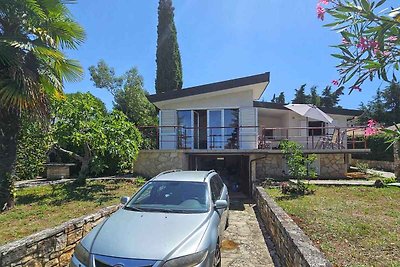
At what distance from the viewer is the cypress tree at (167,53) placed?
26.8 metres

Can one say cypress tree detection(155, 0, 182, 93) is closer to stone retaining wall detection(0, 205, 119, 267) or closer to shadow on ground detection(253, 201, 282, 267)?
shadow on ground detection(253, 201, 282, 267)

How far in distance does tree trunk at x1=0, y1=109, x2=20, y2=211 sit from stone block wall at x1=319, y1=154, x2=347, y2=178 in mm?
14311

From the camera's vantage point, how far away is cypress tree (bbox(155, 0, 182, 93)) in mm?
26812

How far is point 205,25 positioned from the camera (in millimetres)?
12609

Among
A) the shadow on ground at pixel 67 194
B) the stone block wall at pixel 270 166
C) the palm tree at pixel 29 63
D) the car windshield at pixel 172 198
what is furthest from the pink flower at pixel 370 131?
the stone block wall at pixel 270 166

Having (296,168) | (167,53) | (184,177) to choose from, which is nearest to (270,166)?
(296,168)

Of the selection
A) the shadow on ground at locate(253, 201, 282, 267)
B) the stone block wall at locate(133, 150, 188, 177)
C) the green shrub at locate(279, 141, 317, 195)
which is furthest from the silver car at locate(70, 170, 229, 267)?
the stone block wall at locate(133, 150, 188, 177)

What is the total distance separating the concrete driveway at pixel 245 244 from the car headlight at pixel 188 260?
5.98ft

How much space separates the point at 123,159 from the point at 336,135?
1299cm

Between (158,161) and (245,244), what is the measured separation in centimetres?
909

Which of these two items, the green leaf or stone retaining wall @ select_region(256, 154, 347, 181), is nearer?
the green leaf

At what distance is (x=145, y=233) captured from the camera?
3846 millimetres

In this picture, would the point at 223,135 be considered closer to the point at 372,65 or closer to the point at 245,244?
the point at 245,244

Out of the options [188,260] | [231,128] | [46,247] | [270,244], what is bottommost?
[270,244]
